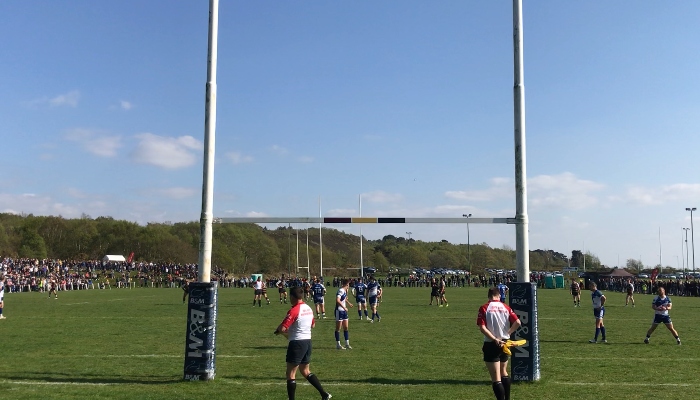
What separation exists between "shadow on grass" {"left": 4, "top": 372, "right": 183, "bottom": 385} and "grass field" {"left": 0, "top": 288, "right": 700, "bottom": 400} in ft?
0.07

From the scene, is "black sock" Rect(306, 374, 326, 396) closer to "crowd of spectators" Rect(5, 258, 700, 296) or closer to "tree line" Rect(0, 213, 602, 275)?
"crowd of spectators" Rect(5, 258, 700, 296)

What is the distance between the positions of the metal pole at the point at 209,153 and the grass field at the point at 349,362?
2.42m

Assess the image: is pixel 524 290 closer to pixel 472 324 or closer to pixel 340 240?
pixel 472 324

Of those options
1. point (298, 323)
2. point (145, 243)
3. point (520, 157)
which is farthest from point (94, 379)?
point (145, 243)

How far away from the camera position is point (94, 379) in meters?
12.4

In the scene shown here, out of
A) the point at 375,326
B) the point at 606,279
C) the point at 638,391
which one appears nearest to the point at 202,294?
the point at 638,391

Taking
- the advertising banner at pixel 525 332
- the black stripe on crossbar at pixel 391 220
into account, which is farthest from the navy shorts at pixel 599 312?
the black stripe on crossbar at pixel 391 220

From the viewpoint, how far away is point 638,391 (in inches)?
432

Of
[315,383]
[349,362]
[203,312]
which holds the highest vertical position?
[203,312]

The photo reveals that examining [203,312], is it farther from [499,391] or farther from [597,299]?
[597,299]

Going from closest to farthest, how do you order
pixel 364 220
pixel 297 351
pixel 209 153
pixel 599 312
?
1. pixel 297 351
2. pixel 209 153
3. pixel 364 220
4. pixel 599 312

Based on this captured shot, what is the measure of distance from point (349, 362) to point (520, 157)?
6.39m

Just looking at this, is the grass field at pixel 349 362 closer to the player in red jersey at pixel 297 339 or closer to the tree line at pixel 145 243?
the player in red jersey at pixel 297 339

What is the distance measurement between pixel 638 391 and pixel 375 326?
44.3ft
